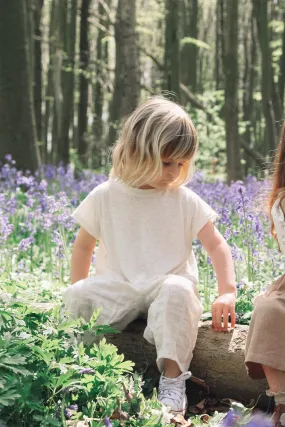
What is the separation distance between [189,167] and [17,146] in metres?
5.98

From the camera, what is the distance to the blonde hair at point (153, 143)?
3100 millimetres

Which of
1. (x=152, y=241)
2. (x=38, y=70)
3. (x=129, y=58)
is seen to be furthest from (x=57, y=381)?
(x=38, y=70)

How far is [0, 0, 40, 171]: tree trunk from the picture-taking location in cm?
884

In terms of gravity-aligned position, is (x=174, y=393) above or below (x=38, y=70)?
below

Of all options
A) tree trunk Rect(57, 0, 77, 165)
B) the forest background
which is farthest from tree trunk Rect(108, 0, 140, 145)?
tree trunk Rect(57, 0, 77, 165)

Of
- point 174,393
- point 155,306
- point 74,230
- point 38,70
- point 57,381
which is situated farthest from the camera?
point 38,70

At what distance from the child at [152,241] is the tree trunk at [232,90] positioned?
5.90m

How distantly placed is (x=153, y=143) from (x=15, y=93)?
6.22 meters

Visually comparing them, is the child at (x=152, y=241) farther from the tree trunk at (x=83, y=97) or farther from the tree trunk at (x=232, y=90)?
the tree trunk at (x=83, y=97)

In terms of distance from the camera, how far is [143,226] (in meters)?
3.27

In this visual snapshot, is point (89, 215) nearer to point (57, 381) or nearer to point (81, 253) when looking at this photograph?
point (81, 253)

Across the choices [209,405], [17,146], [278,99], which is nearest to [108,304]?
[209,405]

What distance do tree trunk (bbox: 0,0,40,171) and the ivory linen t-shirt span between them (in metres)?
5.68

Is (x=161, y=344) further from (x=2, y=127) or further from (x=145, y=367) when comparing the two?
(x=2, y=127)
